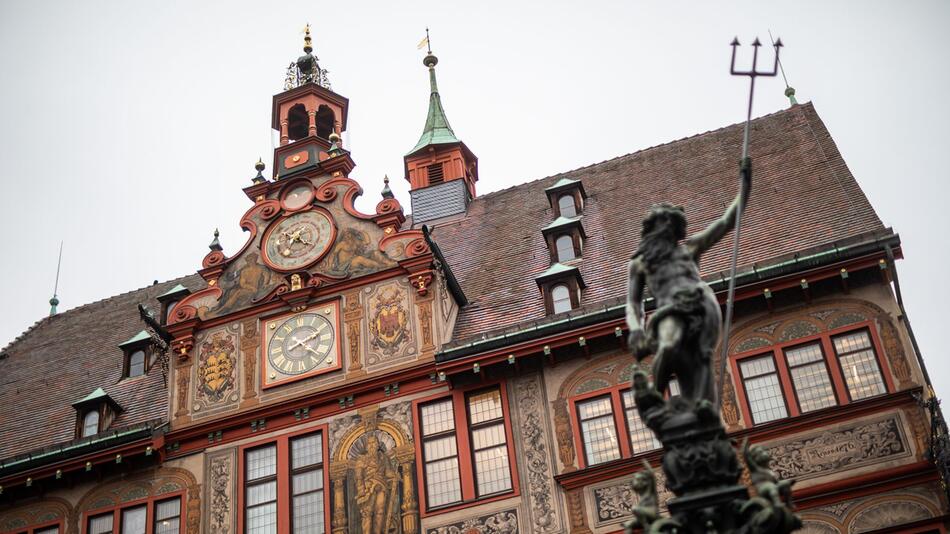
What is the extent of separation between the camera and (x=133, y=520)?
19.3m

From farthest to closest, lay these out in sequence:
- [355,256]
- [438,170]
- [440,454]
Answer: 1. [438,170]
2. [355,256]
3. [440,454]

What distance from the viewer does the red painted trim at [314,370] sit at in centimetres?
1927

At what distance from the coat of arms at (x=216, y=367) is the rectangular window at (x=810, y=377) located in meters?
9.65

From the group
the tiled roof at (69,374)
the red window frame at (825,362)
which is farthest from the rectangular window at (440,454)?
the tiled roof at (69,374)

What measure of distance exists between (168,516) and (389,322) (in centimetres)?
504

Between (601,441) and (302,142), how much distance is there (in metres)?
10.5

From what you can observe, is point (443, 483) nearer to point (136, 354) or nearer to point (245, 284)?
point (245, 284)

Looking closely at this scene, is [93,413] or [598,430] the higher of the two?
[93,413]

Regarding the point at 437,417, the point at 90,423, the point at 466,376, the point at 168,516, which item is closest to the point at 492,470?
the point at 437,417

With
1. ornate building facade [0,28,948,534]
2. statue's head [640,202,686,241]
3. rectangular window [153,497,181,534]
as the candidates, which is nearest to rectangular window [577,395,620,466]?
ornate building facade [0,28,948,534]

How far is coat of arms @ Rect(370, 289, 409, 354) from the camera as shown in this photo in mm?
19156

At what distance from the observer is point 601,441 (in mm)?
17125

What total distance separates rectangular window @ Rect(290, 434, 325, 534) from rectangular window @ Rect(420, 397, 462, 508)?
1867 millimetres

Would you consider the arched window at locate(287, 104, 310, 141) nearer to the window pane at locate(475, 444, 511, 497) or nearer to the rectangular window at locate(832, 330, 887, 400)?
the window pane at locate(475, 444, 511, 497)
